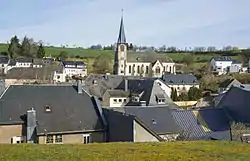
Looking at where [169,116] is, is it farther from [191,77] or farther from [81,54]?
[81,54]

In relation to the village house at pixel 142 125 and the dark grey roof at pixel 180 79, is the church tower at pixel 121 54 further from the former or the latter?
the village house at pixel 142 125

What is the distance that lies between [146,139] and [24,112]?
27.0ft

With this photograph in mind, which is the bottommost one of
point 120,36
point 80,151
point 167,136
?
point 167,136

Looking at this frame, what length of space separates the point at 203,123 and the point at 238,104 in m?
4.00

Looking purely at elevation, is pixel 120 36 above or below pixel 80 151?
above

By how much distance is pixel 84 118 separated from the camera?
2508 centimetres

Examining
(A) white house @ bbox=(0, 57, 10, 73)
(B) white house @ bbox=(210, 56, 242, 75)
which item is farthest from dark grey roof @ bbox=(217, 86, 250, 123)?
(B) white house @ bbox=(210, 56, 242, 75)

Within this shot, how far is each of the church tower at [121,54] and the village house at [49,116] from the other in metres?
65.3

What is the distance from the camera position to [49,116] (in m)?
24.5

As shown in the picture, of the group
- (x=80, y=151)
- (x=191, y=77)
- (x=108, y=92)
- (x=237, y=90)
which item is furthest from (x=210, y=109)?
(x=191, y=77)

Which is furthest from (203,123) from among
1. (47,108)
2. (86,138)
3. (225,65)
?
(225,65)

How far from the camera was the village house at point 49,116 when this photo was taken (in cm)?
2322

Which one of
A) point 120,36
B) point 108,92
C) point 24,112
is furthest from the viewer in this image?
point 120,36

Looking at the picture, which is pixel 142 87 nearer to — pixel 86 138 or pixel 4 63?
pixel 86 138
